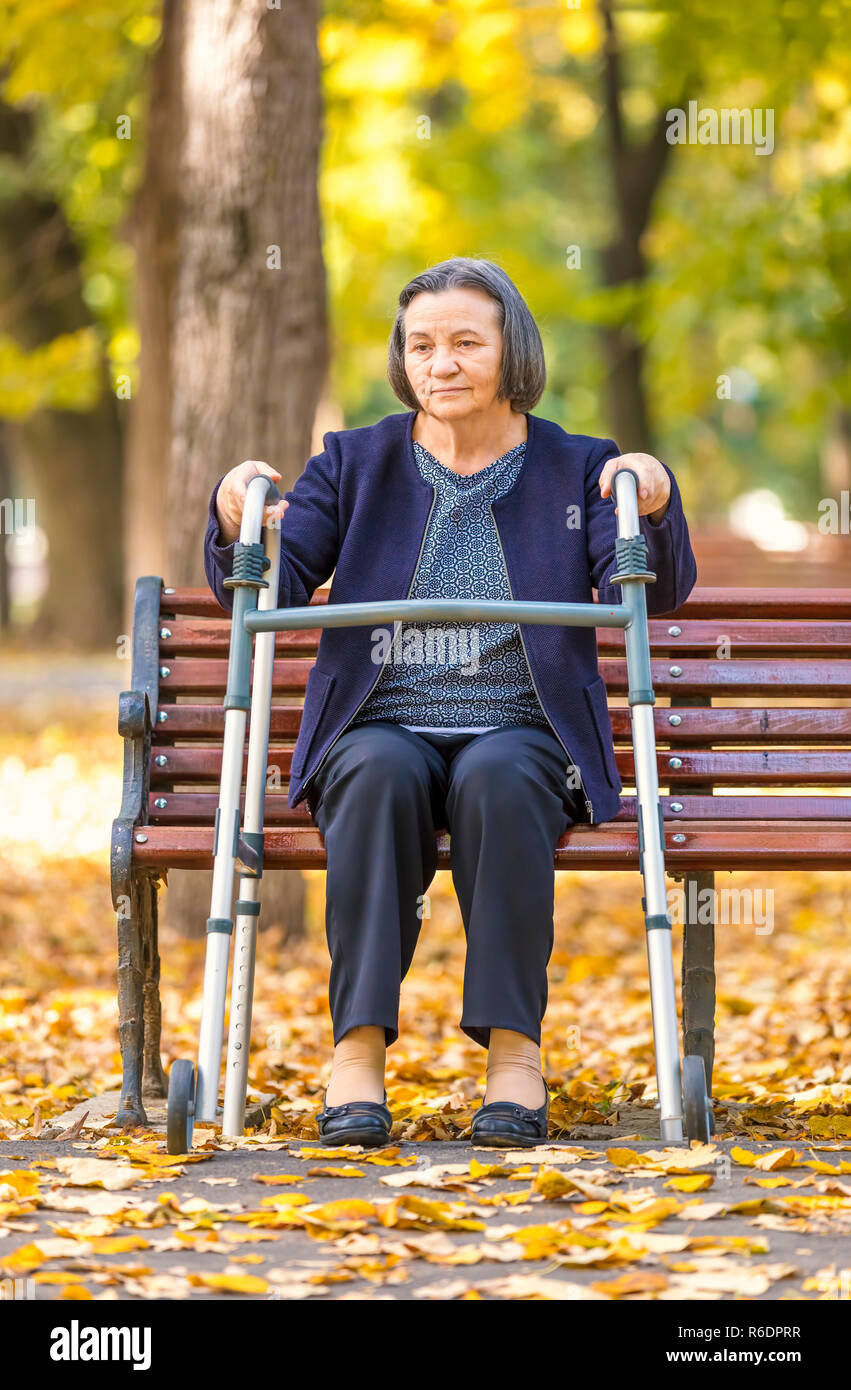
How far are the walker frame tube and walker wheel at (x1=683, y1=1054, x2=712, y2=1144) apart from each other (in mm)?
38

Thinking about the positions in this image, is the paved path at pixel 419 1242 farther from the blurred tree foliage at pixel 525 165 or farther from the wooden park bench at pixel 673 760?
the blurred tree foliage at pixel 525 165

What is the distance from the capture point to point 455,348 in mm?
3652

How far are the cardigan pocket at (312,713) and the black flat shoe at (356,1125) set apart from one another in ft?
2.43

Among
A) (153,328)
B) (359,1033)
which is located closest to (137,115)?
(153,328)

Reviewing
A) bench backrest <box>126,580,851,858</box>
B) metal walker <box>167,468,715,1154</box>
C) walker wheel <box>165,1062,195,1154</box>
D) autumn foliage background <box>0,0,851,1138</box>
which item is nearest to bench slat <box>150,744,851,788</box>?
bench backrest <box>126,580,851,858</box>

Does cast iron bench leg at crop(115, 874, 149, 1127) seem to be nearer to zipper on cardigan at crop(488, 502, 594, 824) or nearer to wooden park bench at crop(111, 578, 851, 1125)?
wooden park bench at crop(111, 578, 851, 1125)

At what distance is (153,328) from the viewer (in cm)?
818

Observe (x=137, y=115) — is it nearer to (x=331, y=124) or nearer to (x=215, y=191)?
(x=331, y=124)

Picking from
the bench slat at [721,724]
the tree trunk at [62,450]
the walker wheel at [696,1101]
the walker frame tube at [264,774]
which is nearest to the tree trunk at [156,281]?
the bench slat at [721,724]

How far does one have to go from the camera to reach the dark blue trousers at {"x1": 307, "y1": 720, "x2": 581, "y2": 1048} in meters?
3.22

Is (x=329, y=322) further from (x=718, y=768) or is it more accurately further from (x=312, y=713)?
(x=312, y=713)

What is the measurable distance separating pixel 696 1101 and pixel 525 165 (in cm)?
1897

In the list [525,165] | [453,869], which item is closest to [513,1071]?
[453,869]

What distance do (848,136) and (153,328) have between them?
23.4ft
